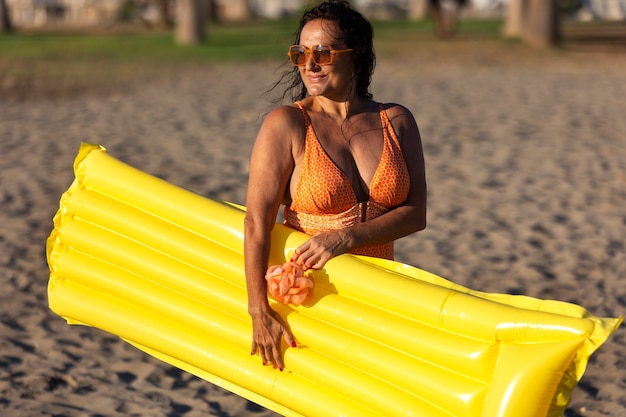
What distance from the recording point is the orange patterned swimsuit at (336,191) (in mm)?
2926

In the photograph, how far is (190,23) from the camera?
20000 millimetres

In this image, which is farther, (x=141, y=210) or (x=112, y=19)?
(x=112, y=19)

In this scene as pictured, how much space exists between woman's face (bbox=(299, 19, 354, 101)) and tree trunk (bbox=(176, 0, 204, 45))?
17312mm

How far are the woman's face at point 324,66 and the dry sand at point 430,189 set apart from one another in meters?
Result: 1.72

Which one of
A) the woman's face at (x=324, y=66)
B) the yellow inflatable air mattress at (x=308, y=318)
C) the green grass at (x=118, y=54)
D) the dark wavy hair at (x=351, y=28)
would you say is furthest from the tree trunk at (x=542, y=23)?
the woman's face at (x=324, y=66)

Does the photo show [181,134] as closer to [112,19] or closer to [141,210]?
[141,210]

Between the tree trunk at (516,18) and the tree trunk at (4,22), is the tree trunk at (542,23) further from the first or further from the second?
the tree trunk at (4,22)

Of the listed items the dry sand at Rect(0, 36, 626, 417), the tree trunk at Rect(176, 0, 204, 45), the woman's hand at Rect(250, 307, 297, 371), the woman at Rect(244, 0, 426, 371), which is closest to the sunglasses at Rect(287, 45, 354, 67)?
the woman at Rect(244, 0, 426, 371)

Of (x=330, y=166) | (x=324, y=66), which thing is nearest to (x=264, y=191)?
(x=330, y=166)

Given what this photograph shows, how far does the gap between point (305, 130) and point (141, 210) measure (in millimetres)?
817

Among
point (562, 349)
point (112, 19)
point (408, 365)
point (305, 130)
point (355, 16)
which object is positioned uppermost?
point (355, 16)

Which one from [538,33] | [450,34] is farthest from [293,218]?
[450,34]

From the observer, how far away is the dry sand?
4.45 m

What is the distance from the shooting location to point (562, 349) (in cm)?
254
